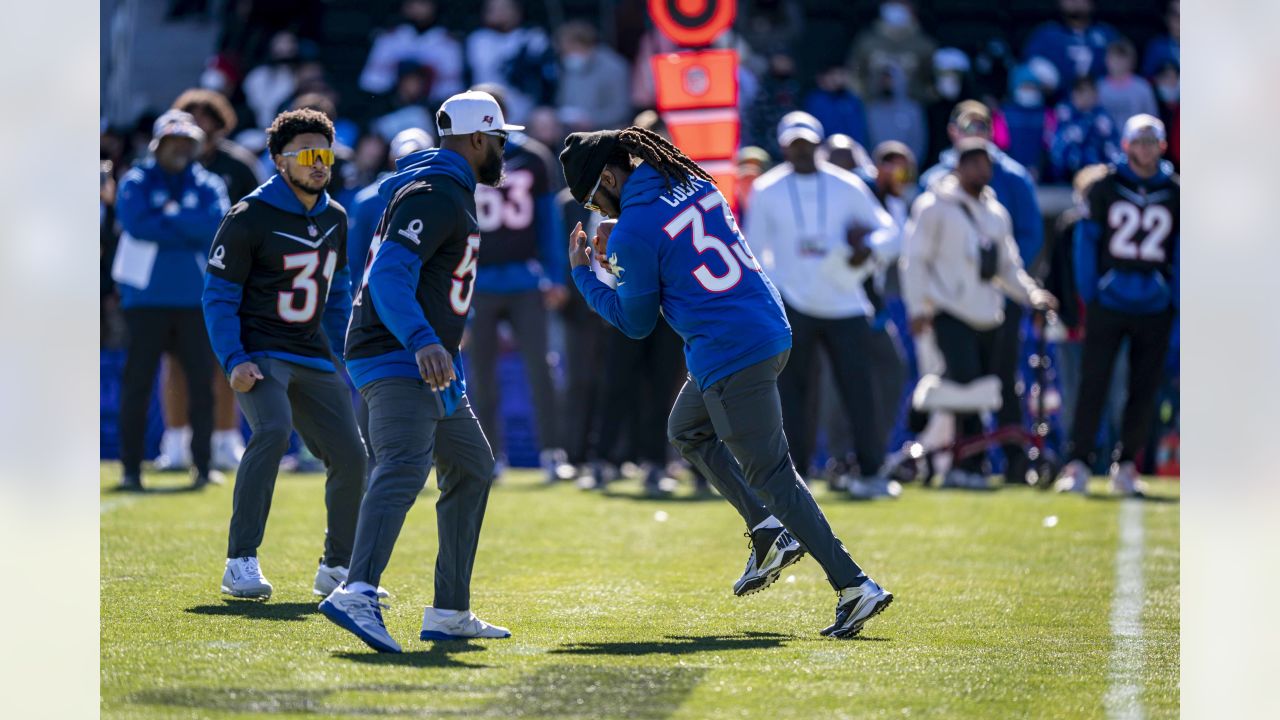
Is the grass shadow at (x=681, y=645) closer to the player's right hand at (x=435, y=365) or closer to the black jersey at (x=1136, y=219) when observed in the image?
the player's right hand at (x=435, y=365)

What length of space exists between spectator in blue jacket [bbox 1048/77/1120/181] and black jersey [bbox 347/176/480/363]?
11.3m

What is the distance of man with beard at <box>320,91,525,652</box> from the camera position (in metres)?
6.21

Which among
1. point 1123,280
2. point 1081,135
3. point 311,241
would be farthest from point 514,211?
point 1081,135

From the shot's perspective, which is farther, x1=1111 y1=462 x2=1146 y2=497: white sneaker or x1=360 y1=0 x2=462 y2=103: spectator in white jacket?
x1=360 y1=0 x2=462 y2=103: spectator in white jacket

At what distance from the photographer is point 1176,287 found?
13.3m

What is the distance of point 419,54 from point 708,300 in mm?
12349

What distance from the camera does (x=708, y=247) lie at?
22.0ft

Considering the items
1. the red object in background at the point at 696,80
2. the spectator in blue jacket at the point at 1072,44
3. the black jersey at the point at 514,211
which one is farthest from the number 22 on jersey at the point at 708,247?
the spectator in blue jacket at the point at 1072,44

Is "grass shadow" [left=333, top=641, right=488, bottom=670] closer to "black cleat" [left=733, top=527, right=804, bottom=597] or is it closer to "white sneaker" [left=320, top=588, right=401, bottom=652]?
"white sneaker" [left=320, top=588, right=401, bottom=652]

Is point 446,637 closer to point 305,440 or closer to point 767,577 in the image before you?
point 767,577

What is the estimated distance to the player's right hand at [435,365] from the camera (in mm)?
6113

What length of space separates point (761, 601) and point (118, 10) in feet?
44.2

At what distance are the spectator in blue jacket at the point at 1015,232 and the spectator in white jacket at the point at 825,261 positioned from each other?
4.16ft

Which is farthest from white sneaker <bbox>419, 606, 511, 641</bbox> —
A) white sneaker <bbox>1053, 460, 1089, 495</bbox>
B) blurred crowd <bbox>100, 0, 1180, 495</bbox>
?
white sneaker <bbox>1053, 460, 1089, 495</bbox>
